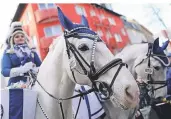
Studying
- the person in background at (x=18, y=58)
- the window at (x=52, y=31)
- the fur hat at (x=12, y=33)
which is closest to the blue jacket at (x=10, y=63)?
the person in background at (x=18, y=58)

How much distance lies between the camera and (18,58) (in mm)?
2350

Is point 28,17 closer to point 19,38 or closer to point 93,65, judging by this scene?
point 19,38

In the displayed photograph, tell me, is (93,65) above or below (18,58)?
below

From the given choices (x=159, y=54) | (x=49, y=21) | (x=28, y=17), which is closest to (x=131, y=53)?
(x=159, y=54)

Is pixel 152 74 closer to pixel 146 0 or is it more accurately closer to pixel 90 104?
pixel 90 104

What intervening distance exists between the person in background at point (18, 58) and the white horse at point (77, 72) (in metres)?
0.32

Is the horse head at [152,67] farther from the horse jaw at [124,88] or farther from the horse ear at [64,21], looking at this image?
the horse jaw at [124,88]

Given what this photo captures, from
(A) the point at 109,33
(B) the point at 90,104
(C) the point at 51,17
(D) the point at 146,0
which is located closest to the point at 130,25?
(A) the point at 109,33

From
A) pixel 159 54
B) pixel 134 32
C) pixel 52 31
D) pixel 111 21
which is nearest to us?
pixel 159 54

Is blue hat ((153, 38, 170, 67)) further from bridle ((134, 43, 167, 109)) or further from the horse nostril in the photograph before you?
the horse nostril

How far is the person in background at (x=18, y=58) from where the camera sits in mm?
2258

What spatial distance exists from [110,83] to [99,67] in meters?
0.15

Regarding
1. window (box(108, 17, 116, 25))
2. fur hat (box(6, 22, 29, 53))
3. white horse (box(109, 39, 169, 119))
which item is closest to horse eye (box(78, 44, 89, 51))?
fur hat (box(6, 22, 29, 53))

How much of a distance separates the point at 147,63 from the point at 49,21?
13.0 meters
